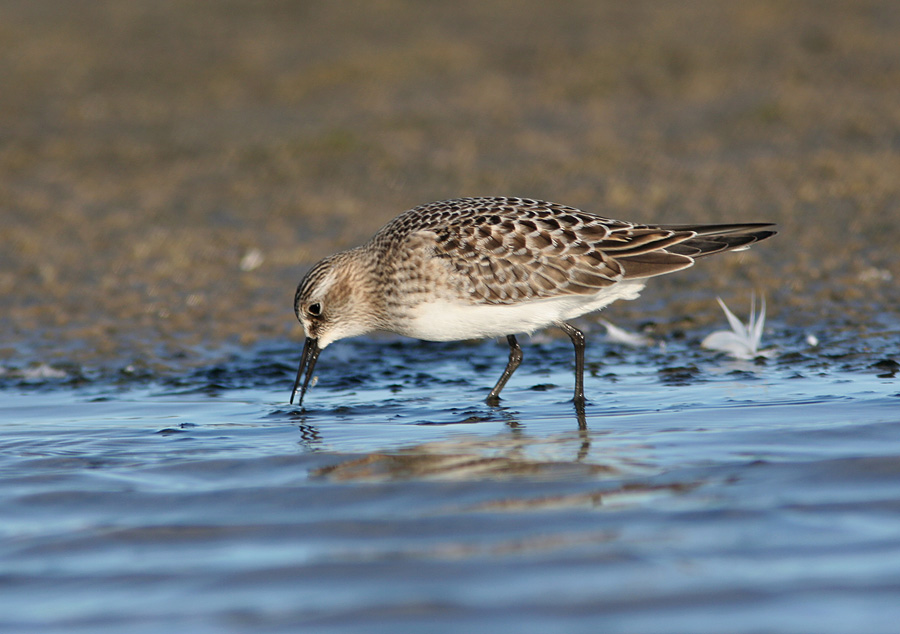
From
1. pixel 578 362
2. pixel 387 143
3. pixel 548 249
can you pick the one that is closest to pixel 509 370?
pixel 578 362

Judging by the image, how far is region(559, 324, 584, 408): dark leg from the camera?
7651 mm

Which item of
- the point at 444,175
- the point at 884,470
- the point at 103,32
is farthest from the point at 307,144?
the point at 884,470

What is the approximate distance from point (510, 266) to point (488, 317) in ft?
1.21

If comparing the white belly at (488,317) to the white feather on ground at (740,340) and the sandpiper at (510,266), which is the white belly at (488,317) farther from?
the white feather on ground at (740,340)

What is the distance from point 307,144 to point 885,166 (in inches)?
263

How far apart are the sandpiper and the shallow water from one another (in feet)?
1.88

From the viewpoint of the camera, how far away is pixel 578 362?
7879mm

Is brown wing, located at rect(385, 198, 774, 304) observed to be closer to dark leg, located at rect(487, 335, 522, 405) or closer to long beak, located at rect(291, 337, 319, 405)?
dark leg, located at rect(487, 335, 522, 405)

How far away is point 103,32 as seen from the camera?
17.0 metres

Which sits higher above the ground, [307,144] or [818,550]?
[307,144]

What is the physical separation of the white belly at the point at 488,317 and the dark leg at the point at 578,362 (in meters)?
0.15

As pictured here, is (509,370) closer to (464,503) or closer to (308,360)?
(308,360)

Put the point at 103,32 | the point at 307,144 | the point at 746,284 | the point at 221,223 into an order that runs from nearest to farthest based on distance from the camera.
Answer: the point at 746,284 < the point at 221,223 < the point at 307,144 < the point at 103,32

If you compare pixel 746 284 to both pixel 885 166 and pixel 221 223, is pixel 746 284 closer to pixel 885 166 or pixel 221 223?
pixel 885 166
